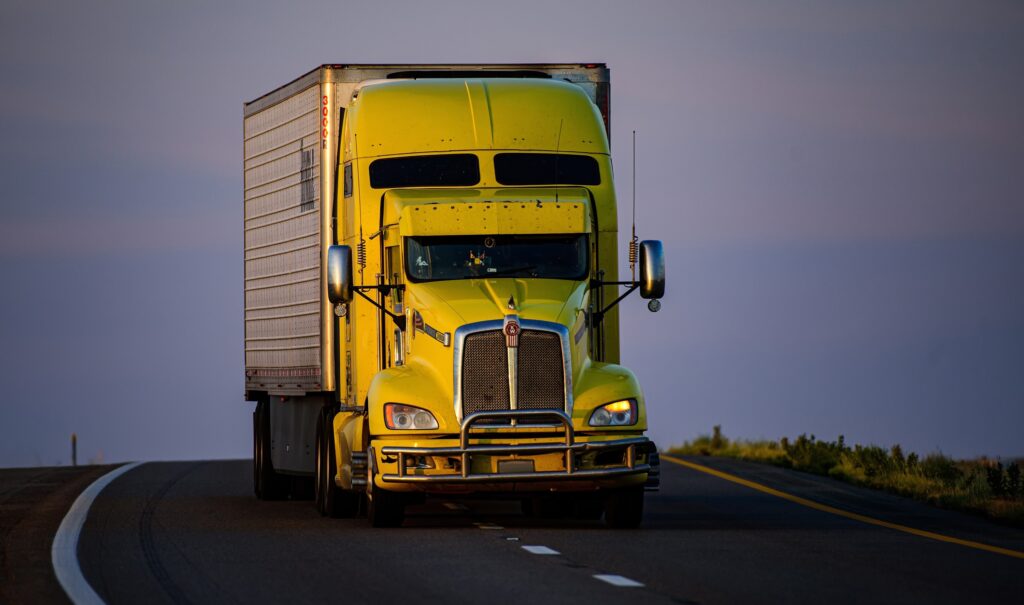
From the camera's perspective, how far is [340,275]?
62.5 feet

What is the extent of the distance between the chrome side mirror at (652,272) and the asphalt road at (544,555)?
229 centimetres

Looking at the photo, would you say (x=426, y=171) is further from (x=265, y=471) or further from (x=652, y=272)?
(x=265, y=471)

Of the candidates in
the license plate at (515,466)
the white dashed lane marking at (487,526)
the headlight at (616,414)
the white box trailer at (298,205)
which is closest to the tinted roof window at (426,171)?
the white box trailer at (298,205)

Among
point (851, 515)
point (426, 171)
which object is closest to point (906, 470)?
point (851, 515)

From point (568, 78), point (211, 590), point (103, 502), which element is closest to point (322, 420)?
point (103, 502)

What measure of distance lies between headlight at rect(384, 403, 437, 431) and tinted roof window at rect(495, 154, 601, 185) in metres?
2.91

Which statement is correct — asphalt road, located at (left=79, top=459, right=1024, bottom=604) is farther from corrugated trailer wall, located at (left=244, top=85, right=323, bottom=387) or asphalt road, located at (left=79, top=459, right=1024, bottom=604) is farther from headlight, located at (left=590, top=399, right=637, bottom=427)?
corrugated trailer wall, located at (left=244, top=85, right=323, bottom=387)

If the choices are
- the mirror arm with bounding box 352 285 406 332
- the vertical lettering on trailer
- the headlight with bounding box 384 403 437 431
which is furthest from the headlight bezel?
the vertical lettering on trailer

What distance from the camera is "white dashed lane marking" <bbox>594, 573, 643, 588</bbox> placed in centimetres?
1325

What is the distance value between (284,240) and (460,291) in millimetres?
5662

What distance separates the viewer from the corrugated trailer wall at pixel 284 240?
2244 cm

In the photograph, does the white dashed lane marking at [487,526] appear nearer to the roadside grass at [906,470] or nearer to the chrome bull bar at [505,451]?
the chrome bull bar at [505,451]

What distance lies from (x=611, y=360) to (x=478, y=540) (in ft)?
10.7

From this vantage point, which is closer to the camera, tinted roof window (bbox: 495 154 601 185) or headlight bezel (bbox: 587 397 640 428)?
headlight bezel (bbox: 587 397 640 428)
